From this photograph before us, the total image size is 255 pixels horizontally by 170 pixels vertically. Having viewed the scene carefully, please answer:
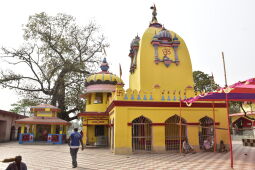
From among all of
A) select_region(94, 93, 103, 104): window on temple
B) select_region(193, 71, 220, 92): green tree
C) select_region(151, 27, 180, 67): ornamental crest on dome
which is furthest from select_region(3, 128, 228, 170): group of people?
select_region(193, 71, 220, 92): green tree

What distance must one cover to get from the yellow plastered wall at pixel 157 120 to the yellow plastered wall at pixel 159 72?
3.01 meters

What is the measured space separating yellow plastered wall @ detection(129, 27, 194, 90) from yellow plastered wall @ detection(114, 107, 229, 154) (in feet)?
9.87

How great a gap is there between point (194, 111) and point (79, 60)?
18.6m

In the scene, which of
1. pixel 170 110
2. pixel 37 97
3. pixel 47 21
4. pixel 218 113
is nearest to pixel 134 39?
pixel 170 110

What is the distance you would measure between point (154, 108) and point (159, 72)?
3.95 meters

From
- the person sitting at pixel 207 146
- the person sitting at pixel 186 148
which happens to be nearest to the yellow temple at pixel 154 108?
the person sitting at pixel 207 146

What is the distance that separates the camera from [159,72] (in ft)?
54.0

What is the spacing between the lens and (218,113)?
14.1m

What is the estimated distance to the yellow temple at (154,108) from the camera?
1305 centimetres

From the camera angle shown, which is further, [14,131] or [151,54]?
[14,131]

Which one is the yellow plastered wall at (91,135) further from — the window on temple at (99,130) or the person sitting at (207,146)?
the person sitting at (207,146)

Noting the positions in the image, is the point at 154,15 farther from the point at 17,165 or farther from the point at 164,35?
the point at 17,165

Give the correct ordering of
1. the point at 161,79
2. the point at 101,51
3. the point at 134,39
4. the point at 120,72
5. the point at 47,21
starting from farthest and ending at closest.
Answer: the point at 101,51, the point at 47,21, the point at 120,72, the point at 134,39, the point at 161,79

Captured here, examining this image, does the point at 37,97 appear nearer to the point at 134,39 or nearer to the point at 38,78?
the point at 38,78
